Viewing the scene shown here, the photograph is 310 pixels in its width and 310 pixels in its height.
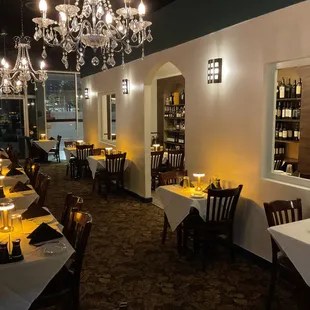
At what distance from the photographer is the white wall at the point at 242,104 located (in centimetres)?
356

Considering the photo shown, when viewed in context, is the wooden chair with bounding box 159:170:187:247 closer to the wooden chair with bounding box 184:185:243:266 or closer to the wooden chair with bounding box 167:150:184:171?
the wooden chair with bounding box 184:185:243:266

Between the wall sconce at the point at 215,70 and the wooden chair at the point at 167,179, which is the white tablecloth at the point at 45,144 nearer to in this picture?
the wooden chair at the point at 167,179

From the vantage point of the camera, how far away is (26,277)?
222 centimetres

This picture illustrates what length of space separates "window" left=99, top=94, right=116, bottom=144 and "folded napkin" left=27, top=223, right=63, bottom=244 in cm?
660

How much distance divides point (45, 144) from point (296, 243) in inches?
396

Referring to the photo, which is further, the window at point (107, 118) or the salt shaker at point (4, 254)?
the window at point (107, 118)

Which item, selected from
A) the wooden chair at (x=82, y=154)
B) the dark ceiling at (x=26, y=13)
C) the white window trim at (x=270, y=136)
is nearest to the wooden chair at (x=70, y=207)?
the white window trim at (x=270, y=136)

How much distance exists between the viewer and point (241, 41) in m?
4.10

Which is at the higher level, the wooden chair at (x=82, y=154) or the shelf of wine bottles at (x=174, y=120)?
the shelf of wine bottles at (x=174, y=120)

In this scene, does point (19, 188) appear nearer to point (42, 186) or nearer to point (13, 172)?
point (42, 186)

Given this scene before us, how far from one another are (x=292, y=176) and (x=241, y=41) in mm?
1696

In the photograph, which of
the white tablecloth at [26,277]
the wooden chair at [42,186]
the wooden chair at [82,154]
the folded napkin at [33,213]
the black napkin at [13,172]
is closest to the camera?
the white tablecloth at [26,277]

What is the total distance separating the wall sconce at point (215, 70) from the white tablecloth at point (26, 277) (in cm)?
304

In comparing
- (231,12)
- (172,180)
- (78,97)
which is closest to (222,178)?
(172,180)
